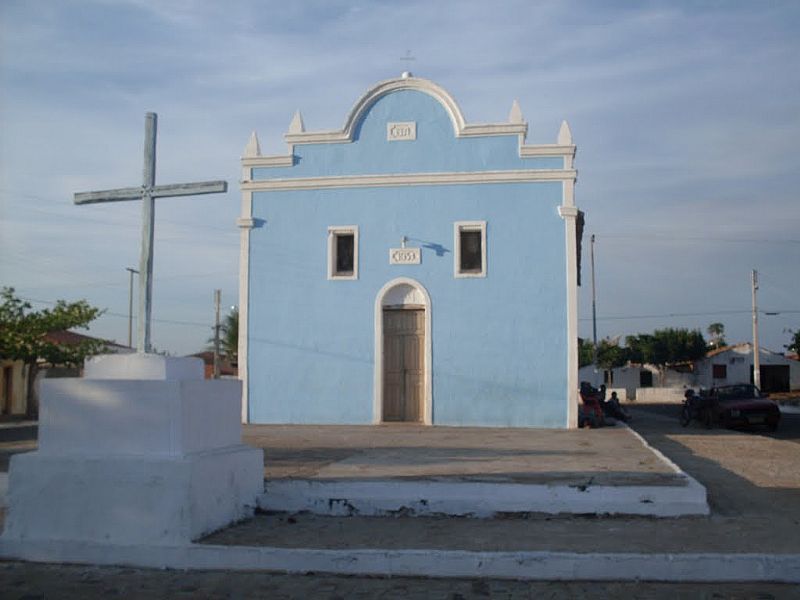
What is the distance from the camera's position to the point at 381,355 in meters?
17.2

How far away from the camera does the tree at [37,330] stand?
86.2ft

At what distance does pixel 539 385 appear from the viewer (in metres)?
16.7

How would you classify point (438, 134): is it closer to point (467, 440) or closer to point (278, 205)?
point (278, 205)

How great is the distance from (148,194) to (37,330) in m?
21.2

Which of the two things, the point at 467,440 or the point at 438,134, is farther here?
the point at 438,134

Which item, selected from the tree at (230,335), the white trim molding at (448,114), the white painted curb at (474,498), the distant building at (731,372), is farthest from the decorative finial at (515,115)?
the distant building at (731,372)

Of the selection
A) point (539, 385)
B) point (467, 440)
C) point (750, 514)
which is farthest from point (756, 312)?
point (750, 514)

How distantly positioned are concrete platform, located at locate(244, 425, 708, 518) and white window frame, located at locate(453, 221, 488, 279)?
16.9 feet

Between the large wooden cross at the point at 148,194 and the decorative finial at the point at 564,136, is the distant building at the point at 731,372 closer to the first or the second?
the decorative finial at the point at 564,136

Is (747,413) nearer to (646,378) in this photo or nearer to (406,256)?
(406,256)

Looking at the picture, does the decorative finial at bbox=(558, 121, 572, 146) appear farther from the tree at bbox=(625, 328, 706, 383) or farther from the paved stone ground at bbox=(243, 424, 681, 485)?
the tree at bbox=(625, 328, 706, 383)

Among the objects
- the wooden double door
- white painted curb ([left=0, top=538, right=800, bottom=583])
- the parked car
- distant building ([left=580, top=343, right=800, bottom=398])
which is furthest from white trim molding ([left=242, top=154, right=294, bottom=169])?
distant building ([left=580, top=343, right=800, bottom=398])

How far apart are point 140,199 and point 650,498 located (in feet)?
17.0

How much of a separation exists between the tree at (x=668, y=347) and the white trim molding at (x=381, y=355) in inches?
1861
